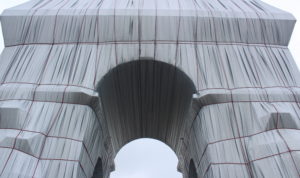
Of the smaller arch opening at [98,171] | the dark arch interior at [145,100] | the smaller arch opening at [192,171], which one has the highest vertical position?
the dark arch interior at [145,100]

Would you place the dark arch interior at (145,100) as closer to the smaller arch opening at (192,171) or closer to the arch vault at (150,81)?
the arch vault at (150,81)

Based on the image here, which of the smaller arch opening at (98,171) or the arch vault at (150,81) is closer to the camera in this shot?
the arch vault at (150,81)

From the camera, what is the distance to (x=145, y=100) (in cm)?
1752

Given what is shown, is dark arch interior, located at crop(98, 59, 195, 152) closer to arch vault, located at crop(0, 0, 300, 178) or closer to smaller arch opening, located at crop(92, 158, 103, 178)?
arch vault, located at crop(0, 0, 300, 178)

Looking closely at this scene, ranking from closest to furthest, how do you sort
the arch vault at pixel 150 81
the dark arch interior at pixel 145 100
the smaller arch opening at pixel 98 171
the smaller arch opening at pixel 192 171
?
the arch vault at pixel 150 81 → the dark arch interior at pixel 145 100 → the smaller arch opening at pixel 98 171 → the smaller arch opening at pixel 192 171

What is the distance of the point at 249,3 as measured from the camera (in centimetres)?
1688

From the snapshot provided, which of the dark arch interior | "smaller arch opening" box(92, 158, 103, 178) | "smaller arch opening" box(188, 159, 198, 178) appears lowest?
"smaller arch opening" box(92, 158, 103, 178)

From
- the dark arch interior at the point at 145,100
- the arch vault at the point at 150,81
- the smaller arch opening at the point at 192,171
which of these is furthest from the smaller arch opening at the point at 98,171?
the smaller arch opening at the point at 192,171

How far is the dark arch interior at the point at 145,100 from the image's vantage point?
1451 centimetres

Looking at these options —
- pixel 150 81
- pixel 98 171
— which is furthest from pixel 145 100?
pixel 98 171

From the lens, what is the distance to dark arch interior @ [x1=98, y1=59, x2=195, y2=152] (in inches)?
571

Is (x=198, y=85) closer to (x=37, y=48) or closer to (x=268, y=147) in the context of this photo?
(x=268, y=147)

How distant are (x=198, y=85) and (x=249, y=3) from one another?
667cm

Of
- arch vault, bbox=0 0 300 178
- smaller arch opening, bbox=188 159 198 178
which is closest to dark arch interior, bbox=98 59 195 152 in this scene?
arch vault, bbox=0 0 300 178
